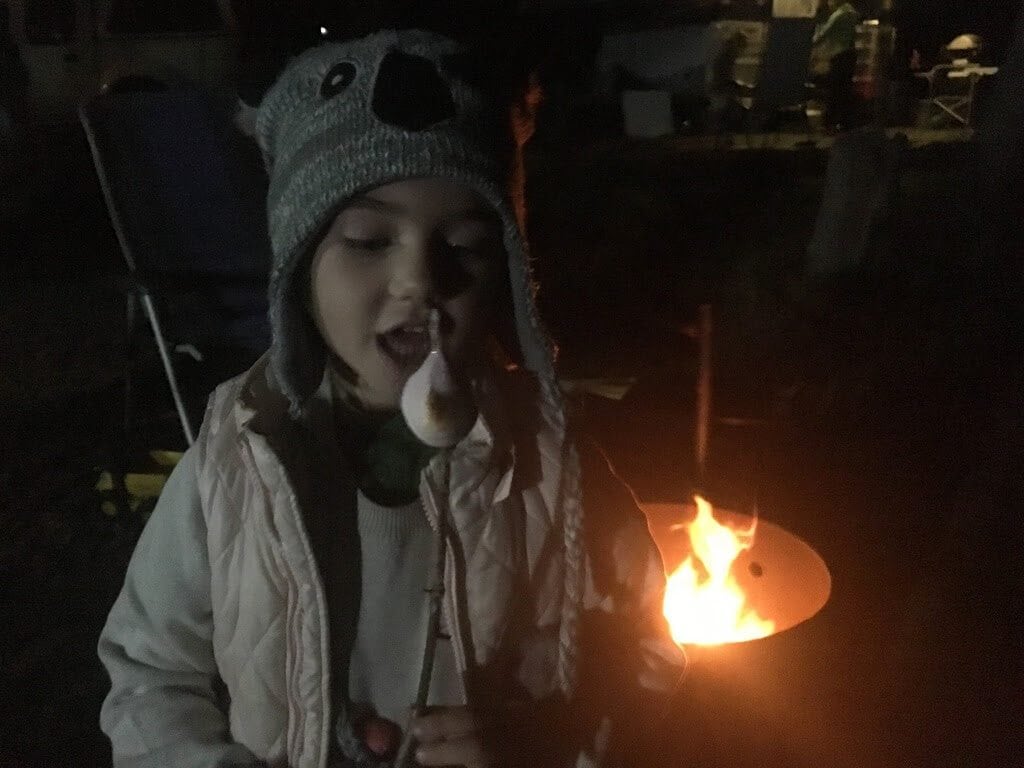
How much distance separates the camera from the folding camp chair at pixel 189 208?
11.4 ft

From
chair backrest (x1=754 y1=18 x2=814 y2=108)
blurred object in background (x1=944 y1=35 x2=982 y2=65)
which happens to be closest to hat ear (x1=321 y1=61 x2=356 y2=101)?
chair backrest (x1=754 y1=18 x2=814 y2=108)

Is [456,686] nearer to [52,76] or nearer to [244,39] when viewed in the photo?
[244,39]

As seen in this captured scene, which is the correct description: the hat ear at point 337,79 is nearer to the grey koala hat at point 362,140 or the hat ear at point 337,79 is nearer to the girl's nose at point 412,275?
the grey koala hat at point 362,140

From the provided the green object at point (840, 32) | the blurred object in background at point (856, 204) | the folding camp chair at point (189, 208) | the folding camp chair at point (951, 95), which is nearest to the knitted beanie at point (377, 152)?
the folding camp chair at point (189, 208)

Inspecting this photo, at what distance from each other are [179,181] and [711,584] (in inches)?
91.3

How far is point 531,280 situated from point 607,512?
1.10 ft

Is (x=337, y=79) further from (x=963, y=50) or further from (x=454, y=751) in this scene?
(x=963, y=50)

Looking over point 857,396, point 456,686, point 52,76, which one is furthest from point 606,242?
point 456,686

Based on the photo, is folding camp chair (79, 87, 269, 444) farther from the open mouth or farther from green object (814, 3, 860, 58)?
green object (814, 3, 860, 58)

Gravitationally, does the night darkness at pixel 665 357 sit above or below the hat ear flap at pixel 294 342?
below

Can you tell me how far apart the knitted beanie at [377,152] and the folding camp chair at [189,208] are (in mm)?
2224

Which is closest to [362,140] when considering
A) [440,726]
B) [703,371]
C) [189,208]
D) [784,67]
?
[440,726]

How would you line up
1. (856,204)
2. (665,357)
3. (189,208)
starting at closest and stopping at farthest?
1. (189,208)
2. (665,357)
3. (856,204)

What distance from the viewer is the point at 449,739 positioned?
118cm
